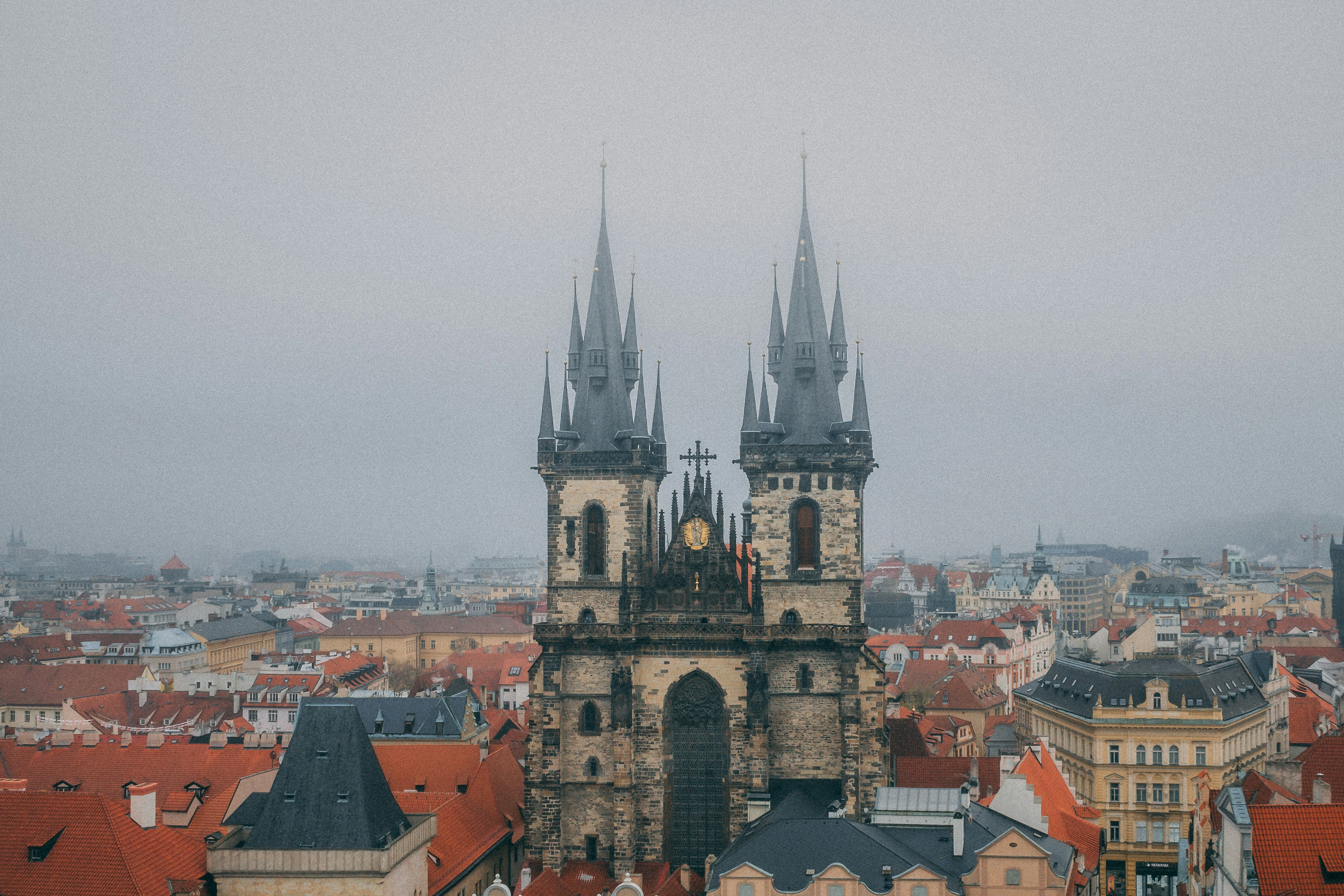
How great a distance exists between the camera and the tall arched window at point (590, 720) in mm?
68938

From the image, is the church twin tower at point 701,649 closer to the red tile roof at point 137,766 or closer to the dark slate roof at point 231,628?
the red tile roof at point 137,766

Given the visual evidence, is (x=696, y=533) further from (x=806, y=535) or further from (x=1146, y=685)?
(x=1146, y=685)

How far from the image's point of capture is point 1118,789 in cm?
8675

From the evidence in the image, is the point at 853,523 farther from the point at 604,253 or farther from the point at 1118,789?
the point at 1118,789

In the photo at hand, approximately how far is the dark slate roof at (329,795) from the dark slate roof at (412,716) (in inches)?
1578

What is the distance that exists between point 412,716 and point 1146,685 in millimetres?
47428

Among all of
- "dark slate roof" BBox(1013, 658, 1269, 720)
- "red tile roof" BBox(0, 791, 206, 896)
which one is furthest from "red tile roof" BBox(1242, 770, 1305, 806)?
"red tile roof" BBox(0, 791, 206, 896)

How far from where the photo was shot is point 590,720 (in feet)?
226

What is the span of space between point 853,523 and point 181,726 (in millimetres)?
65970

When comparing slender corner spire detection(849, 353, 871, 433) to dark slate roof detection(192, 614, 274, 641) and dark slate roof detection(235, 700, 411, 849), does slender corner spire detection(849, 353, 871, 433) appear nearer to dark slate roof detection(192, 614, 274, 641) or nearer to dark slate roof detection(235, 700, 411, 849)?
dark slate roof detection(235, 700, 411, 849)

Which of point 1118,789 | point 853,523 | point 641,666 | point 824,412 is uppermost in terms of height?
point 824,412

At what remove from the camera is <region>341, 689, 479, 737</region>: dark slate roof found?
91438 millimetres

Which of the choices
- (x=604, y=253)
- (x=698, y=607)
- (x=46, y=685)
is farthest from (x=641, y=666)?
(x=46, y=685)

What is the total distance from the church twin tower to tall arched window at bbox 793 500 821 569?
3.4 inches
